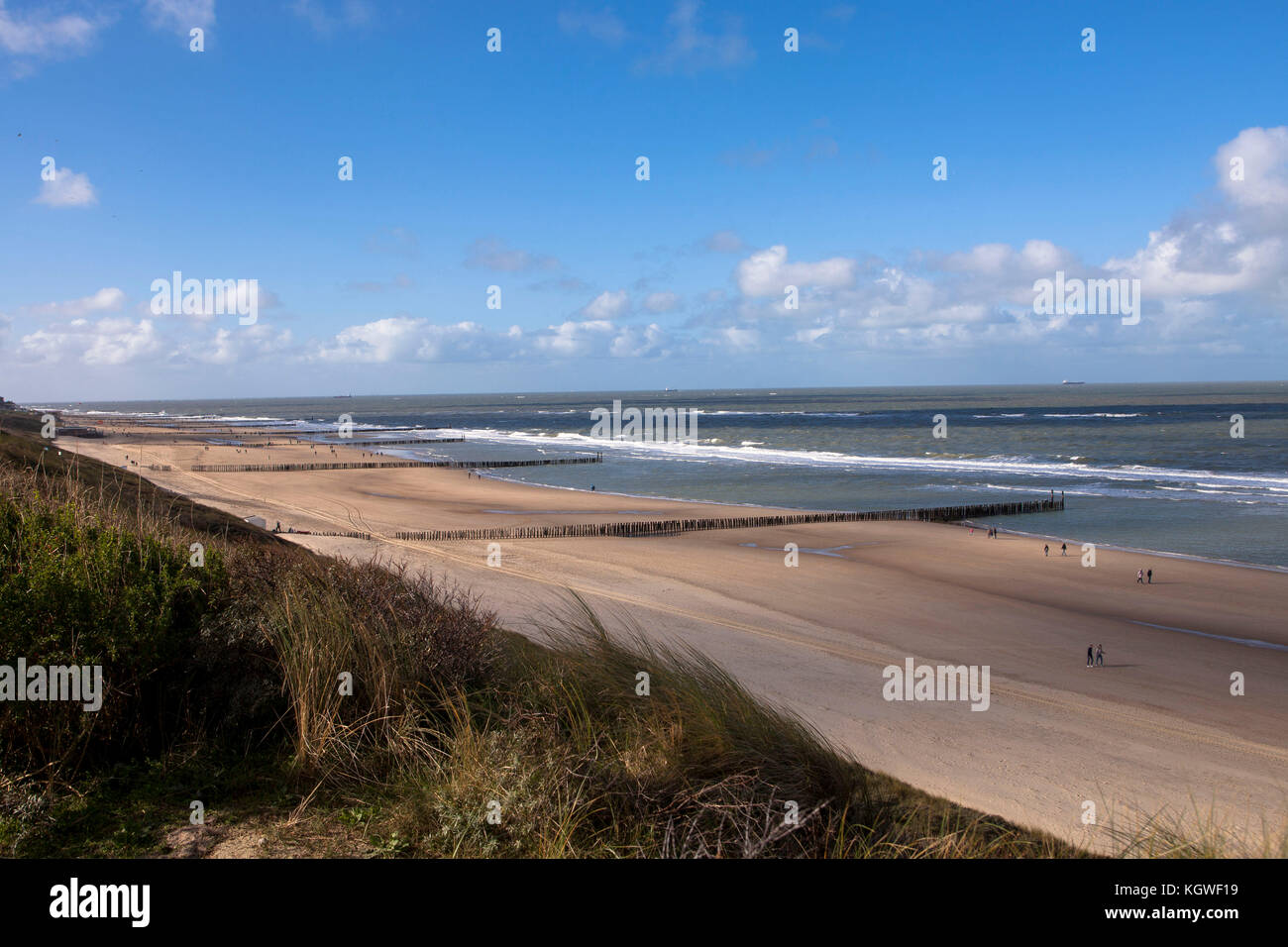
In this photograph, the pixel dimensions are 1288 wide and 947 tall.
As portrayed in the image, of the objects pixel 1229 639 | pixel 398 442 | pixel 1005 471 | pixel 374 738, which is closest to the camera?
pixel 374 738

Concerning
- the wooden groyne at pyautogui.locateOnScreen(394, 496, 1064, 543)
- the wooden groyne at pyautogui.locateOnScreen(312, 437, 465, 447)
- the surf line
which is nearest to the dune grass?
the surf line

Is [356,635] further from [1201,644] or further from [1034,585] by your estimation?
[1034,585]

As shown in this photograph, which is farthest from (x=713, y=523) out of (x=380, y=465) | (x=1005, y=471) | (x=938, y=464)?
(x=380, y=465)

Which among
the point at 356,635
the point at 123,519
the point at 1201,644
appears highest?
the point at 123,519

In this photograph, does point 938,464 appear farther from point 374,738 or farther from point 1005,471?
point 374,738

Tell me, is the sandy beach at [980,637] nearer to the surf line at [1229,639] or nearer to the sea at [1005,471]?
the surf line at [1229,639]

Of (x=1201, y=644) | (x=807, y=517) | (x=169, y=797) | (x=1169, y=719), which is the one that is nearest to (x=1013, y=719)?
(x=1169, y=719)
